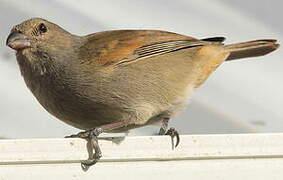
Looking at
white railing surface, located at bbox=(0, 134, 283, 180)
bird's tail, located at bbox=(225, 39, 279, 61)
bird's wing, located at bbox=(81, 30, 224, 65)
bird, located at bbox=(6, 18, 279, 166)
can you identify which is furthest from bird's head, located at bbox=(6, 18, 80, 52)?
white railing surface, located at bbox=(0, 134, 283, 180)

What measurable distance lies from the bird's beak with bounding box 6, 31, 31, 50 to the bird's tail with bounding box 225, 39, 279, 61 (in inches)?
43.1

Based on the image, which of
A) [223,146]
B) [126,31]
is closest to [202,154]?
[223,146]

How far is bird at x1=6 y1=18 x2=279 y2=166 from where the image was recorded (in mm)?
3428

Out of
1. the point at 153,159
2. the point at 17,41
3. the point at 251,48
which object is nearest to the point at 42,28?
the point at 17,41

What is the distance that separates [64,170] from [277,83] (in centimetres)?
191

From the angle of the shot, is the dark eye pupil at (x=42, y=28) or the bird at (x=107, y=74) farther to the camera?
the dark eye pupil at (x=42, y=28)

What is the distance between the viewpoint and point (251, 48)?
399cm

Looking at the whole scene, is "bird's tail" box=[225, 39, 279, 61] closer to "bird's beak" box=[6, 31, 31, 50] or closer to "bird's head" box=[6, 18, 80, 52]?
"bird's head" box=[6, 18, 80, 52]

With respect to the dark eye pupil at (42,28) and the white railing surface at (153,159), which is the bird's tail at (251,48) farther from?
the white railing surface at (153,159)

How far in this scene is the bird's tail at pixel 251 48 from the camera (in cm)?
396

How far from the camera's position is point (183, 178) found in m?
2.44

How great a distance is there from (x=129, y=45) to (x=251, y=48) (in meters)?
0.72

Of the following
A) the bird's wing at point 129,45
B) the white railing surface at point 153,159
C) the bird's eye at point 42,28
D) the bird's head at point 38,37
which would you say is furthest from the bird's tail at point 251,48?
the white railing surface at point 153,159

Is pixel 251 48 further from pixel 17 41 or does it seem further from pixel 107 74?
pixel 17 41
